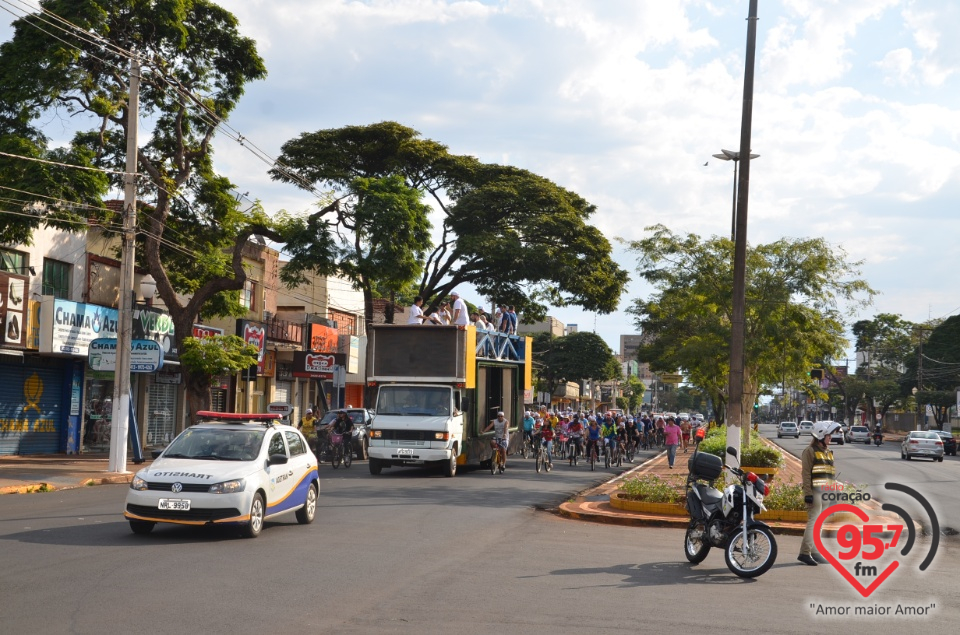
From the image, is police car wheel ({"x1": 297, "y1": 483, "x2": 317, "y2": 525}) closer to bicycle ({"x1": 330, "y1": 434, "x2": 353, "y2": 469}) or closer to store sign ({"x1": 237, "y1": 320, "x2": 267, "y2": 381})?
bicycle ({"x1": 330, "y1": 434, "x2": 353, "y2": 469})

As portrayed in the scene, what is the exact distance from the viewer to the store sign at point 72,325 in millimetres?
27281

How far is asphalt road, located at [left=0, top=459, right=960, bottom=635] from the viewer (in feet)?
26.5

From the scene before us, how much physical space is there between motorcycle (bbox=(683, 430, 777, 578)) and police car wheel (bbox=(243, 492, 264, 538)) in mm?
5402

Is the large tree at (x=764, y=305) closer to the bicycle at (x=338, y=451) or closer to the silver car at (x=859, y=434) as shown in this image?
the bicycle at (x=338, y=451)

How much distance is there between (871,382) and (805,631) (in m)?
107

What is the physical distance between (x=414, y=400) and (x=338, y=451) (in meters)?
4.12

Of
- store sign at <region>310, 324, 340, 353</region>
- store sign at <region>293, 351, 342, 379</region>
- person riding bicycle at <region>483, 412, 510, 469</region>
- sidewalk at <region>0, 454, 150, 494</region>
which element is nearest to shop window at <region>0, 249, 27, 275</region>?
sidewalk at <region>0, 454, 150, 494</region>

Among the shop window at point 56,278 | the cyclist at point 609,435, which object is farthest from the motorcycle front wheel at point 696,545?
the shop window at point 56,278

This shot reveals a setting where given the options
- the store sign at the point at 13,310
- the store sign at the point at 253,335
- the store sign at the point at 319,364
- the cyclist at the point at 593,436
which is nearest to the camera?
the store sign at the point at 13,310

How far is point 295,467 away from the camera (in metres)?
14.2

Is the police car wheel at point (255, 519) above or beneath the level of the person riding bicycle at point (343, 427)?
beneath

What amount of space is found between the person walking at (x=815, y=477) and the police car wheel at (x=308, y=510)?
679cm

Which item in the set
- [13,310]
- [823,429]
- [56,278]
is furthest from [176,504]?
[56,278]

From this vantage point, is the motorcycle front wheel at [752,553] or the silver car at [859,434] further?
the silver car at [859,434]
